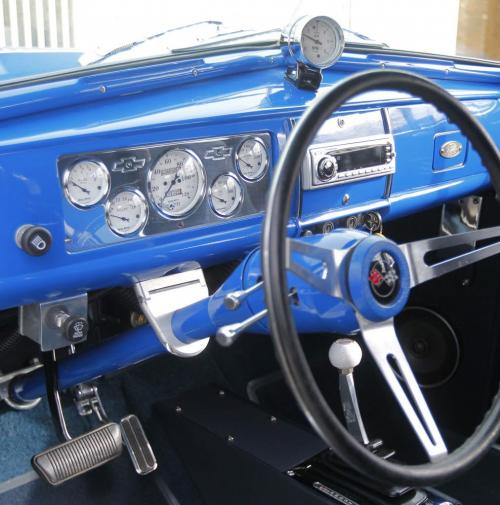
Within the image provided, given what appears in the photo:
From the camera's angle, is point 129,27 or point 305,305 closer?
point 305,305

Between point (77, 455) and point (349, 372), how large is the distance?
64cm

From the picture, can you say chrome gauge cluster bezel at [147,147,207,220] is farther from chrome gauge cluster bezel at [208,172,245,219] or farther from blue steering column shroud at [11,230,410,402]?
blue steering column shroud at [11,230,410,402]

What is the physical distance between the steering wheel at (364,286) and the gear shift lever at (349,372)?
25 centimetres

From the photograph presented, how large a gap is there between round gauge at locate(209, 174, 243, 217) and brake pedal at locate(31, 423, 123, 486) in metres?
0.59

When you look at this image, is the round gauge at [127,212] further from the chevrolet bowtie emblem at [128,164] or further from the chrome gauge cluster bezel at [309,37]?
the chrome gauge cluster bezel at [309,37]

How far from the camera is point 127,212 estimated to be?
1.21 meters

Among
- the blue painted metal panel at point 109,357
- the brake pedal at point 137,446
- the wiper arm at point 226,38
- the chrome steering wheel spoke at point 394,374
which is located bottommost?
the brake pedal at point 137,446

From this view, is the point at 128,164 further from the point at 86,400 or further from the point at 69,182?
the point at 86,400

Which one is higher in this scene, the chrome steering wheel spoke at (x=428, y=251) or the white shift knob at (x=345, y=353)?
the chrome steering wheel spoke at (x=428, y=251)

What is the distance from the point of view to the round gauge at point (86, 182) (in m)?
1.14

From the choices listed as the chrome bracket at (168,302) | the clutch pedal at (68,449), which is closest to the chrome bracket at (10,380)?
the clutch pedal at (68,449)

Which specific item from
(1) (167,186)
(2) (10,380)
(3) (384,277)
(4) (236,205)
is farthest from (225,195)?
(2) (10,380)

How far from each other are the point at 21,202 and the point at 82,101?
22 cm

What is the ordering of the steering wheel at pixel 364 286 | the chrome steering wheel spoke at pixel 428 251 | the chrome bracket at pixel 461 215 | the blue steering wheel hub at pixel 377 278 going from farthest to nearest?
the chrome bracket at pixel 461 215, the chrome steering wheel spoke at pixel 428 251, the blue steering wheel hub at pixel 377 278, the steering wheel at pixel 364 286
